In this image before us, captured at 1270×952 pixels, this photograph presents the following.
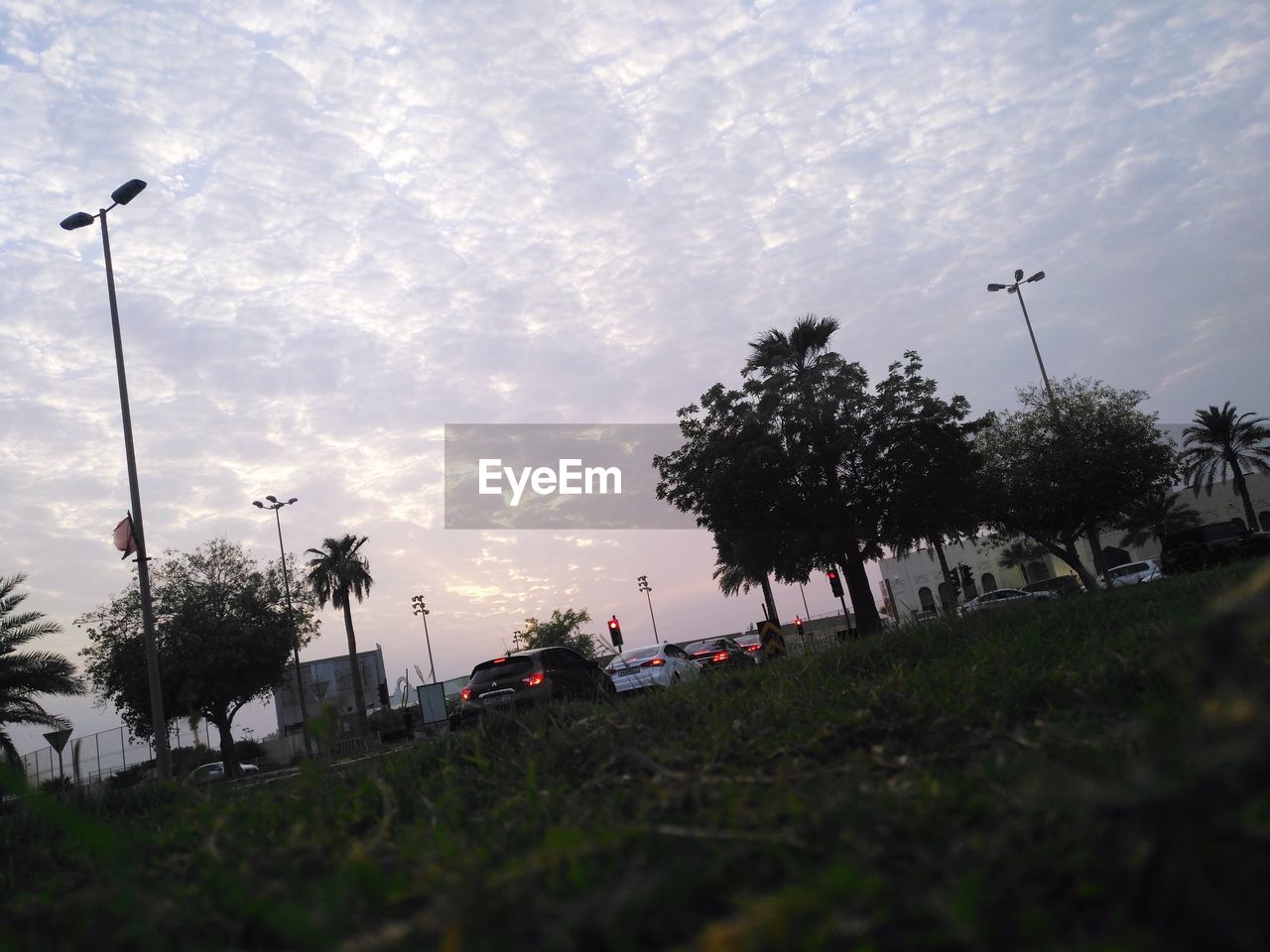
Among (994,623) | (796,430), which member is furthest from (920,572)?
(994,623)

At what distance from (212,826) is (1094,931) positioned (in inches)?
153

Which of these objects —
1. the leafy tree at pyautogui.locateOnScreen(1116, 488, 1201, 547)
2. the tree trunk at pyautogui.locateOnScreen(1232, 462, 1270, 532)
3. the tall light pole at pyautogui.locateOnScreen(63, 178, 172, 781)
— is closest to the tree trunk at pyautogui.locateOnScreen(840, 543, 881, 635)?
the tall light pole at pyautogui.locateOnScreen(63, 178, 172, 781)

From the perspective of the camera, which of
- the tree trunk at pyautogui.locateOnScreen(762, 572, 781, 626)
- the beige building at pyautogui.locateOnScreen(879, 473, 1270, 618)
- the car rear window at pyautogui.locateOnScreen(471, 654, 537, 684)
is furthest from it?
the beige building at pyautogui.locateOnScreen(879, 473, 1270, 618)

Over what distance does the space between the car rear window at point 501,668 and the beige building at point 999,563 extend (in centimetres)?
4099

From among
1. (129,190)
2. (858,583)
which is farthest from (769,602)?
(129,190)

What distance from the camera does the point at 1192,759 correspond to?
4.90ft

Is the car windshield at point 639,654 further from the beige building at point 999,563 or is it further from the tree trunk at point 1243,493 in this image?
the tree trunk at point 1243,493

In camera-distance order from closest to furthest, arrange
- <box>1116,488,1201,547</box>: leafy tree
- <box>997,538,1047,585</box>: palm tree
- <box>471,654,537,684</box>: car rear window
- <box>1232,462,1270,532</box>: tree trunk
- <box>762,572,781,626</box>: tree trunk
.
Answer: <box>471,654,537,684</box>: car rear window < <box>762,572,781,626</box>: tree trunk < <box>1232,462,1270,532</box>: tree trunk < <box>997,538,1047,585</box>: palm tree < <box>1116,488,1201,547</box>: leafy tree

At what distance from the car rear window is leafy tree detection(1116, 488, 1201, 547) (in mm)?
48439

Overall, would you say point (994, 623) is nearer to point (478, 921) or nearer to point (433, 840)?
point (433, 840)

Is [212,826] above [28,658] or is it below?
below

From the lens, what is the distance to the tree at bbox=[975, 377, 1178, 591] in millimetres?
32562

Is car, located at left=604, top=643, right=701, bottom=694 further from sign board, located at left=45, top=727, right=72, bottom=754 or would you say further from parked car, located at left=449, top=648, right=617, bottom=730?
sign board, located at left=45, top=727, right=72, bottom=754

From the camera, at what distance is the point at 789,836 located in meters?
2.27
